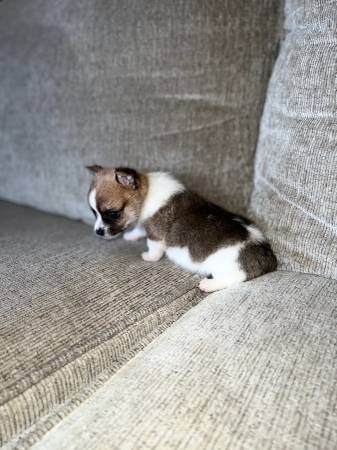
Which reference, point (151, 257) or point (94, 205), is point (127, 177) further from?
point (151, 257)

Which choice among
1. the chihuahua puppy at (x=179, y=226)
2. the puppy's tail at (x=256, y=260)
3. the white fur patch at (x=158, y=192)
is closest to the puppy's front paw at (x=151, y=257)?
the chihuahua puppy at (x=179, y=226)

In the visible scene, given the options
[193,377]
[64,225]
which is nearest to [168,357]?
[193,377]

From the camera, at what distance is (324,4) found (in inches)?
41.4

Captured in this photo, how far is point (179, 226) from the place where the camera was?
126 centimetres

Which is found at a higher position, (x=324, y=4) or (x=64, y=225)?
(x=324, y=4)

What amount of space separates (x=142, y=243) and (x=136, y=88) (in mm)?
511

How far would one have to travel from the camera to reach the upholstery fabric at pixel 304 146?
40.9 inches

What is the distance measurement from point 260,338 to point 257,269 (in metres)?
0.31

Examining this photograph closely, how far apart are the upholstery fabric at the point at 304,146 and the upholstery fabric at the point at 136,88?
13 cm

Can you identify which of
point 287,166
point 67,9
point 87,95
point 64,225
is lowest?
point 64,225

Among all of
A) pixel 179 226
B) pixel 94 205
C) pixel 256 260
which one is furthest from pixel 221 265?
pixel 94 205

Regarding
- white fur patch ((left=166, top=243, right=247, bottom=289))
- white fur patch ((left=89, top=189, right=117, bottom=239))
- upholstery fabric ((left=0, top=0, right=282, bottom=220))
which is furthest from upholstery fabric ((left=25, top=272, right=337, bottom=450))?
upholstery fabric ((left=0, top=0, right=282, bottom=220))

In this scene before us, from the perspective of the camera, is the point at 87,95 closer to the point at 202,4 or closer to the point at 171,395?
the point at 202,4

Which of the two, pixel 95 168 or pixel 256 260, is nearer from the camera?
pixel 256 260
